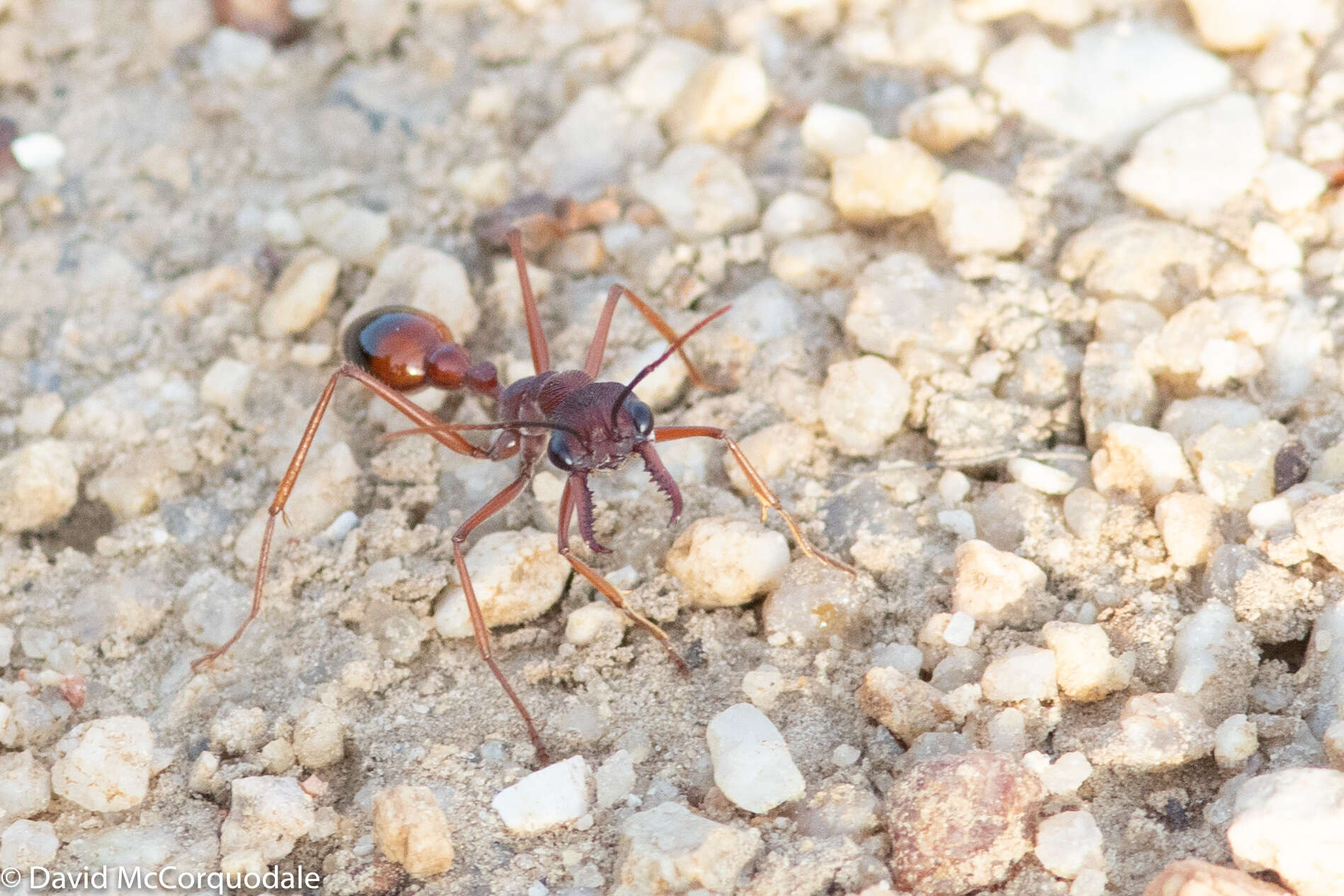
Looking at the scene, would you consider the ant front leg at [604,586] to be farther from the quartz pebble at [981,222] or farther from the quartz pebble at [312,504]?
the quartz pebble at [981,222]

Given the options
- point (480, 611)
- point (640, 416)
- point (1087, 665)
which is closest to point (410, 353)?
point (640, 416)

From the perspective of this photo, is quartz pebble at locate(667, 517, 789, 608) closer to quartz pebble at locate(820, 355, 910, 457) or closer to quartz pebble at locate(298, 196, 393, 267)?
quartz pebble at locate(820, 355, 910, 457)

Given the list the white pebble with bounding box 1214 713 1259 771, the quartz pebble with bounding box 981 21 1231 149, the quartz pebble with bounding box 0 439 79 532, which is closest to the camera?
the white pebble with bounding box 1214 713 1259 771

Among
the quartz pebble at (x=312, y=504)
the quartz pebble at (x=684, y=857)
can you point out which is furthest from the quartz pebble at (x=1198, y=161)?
the quartz pebble at (x=312, y=504)

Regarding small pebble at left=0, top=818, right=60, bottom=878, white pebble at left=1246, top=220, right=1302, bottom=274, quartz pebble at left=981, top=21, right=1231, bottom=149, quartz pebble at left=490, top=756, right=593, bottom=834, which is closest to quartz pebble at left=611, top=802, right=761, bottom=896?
quartz pebble at left=490, top=756, right=593, bottom=834

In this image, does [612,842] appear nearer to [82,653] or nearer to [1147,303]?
[82,653]

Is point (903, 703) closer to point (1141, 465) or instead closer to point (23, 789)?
point (1141, 465)

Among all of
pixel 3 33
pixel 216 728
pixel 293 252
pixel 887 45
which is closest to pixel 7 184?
pixel 3 33
